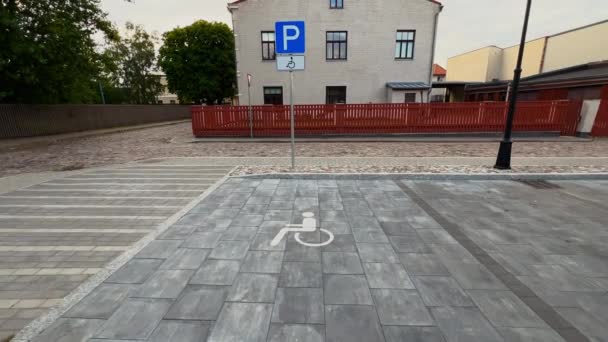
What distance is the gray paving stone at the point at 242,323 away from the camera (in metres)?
2.12

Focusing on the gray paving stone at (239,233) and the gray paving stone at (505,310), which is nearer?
the gray paving stone at (505,310)

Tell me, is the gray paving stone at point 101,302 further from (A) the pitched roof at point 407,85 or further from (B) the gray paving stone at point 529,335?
(A) the pitched roof at point 407,85

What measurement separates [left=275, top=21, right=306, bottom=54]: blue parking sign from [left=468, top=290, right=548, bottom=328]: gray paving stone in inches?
233

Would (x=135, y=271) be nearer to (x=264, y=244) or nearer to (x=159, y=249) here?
(x=159, y=249)

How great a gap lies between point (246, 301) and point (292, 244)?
1196mm

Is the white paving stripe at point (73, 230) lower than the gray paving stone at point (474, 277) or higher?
lower

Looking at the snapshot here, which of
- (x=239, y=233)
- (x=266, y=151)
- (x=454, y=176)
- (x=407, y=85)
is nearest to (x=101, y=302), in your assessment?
(x=239, y=233)

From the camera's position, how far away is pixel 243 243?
3.67m

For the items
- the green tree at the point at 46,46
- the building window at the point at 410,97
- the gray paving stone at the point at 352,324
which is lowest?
the gray paving stone at the point at 352,324

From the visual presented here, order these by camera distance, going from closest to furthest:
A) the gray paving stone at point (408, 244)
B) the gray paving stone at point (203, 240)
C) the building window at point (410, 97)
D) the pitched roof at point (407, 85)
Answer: the gray paving stone at point (408, 244), the gray paving stone at point (203, 240), the pitched roof at point (407, 85), the building window at point (410, 97)

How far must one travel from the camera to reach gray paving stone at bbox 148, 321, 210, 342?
2.12 meters

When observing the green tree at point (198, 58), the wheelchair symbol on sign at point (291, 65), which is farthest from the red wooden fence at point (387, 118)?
the green tree at point (198, 58)

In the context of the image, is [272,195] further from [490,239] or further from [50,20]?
[50,20]

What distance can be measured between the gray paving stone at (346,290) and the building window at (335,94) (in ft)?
61.4
